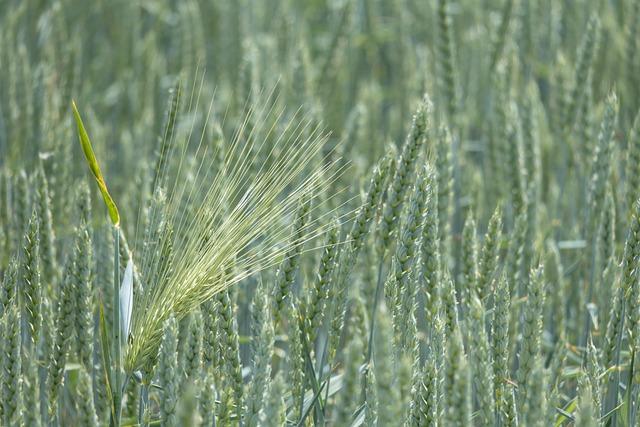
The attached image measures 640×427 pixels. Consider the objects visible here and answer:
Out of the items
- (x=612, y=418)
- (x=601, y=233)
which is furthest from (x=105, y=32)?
(x=612, y=418)

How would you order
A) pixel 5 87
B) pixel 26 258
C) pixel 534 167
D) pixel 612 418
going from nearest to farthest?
1. pixel 26 258
2. pixel 612 418
3. pixel 534 167
4. pixel 5 87

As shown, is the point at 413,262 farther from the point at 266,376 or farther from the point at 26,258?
the point at 26,258

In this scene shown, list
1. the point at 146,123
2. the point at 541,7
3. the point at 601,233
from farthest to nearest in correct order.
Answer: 1. the point at 541,7
2. the point at 146,123
3. the point at 601,233

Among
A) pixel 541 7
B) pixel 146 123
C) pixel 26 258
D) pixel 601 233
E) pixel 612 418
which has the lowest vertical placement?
pixel 612 418

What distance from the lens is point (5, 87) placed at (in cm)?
289

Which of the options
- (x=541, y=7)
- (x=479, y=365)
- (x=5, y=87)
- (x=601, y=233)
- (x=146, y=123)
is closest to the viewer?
(x=479, y=365)

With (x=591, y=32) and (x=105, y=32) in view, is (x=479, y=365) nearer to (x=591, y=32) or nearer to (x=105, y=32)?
(x=591, y=32)

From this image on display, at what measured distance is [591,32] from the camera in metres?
2.71

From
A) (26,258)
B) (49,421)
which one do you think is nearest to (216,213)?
(26,258)

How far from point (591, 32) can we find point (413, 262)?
1.37 metres

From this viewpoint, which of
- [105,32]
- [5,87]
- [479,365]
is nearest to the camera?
[479,365]

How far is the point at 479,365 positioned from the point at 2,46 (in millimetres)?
2128

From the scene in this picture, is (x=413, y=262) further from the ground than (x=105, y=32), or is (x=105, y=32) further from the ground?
(x=105, y=32)

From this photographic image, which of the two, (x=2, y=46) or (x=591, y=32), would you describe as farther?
(x=2, y=46)
